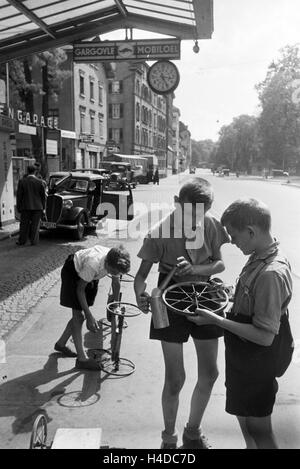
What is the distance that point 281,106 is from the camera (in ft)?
202

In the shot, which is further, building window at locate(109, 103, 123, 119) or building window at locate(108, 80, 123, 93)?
building window at locate(109, 103, 123, 119)

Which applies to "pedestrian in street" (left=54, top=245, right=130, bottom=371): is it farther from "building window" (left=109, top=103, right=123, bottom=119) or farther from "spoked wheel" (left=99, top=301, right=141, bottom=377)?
"building window" (left=109, top=103, right=123, bottom=119)

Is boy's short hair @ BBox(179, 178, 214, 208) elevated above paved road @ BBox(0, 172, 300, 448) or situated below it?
above

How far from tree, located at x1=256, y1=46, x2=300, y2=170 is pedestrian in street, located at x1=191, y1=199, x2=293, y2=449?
2129 inches

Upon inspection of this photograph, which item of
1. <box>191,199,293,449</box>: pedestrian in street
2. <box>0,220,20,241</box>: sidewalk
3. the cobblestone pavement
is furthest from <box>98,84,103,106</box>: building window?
<box>191,199,293,449</box>: pedestrian in street

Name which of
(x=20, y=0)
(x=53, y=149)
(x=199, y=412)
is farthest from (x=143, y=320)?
(x=53, y=149)

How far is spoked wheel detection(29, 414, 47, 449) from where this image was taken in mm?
2609

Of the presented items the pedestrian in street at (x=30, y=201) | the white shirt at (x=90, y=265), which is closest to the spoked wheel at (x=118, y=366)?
the white shirt at (x=90, y=265)

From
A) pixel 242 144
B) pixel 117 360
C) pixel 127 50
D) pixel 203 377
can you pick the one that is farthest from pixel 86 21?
pixel 242 144

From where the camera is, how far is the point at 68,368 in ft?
14.2

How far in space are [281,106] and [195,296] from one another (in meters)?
63.8

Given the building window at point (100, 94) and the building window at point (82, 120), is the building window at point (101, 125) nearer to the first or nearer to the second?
the building window at point (100, 94)
